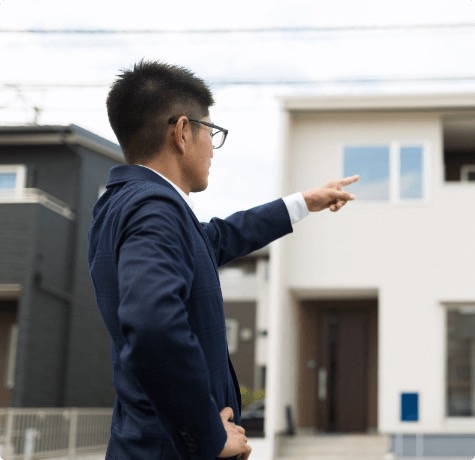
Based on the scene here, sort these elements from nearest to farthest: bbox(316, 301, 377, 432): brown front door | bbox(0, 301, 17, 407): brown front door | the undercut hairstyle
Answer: the undercut hairstyle < bbox(316, 301, 377, 432): brown front door < bbox(0, 301, 17, 407): brown front door

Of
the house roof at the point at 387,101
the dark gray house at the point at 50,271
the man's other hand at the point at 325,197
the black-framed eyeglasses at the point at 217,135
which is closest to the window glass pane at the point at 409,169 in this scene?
the house roof at the point at 387,101

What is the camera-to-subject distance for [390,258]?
411 inches

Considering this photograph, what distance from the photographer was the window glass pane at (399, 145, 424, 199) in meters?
10.7

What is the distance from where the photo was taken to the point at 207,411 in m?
1.24

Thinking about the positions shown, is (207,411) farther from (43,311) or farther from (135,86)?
(43,311)

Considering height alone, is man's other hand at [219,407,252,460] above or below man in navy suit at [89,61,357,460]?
below

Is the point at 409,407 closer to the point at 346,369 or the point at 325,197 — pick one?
the point at 346,369

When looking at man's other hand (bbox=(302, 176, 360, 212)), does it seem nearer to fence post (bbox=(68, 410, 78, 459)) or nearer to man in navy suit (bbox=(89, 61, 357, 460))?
man in navy suit (bbox=(89, 61, 357, 460))

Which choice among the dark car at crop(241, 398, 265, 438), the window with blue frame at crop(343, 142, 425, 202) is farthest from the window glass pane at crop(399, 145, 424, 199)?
the dark car at crop(241, 398, 265, 438)

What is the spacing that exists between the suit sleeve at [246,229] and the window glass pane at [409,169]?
896 centimetres

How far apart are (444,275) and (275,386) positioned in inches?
99.6

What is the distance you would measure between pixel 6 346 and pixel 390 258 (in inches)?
235

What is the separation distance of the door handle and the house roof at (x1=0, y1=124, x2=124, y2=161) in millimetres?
5114

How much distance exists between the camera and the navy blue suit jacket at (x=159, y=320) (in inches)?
47.2
